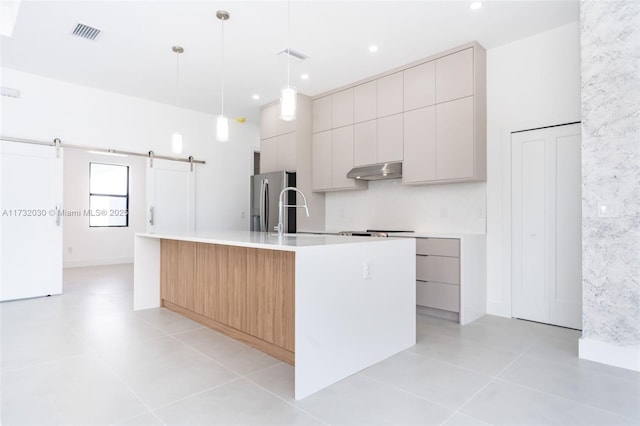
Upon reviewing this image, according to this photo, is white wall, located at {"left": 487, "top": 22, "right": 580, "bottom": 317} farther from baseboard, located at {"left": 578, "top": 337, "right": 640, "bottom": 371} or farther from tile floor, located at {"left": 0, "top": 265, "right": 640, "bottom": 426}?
baseboard, located at {"left": 578, "top": 337, "right": 640, "bottom": 371}

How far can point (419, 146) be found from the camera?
13.6 ft

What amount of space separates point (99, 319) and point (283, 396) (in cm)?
248

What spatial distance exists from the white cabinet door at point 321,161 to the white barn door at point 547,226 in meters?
2.42

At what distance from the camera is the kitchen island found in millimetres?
2078

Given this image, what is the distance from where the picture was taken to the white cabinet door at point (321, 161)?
526 cm

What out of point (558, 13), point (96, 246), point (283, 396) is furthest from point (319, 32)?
point (96, 246)

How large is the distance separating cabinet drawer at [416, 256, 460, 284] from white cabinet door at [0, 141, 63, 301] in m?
4.56

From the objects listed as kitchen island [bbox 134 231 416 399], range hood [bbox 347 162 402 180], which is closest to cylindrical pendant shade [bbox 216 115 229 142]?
kitchen island [bbox 134 231 416 399]

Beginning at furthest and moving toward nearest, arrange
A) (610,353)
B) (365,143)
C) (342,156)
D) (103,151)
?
(103,151)
(342,156)
(365,143)
(610,353)

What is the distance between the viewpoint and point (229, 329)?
308 centimetres

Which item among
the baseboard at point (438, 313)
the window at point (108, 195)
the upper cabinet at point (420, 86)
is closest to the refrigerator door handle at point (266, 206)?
the upper cabinet at point (420, 86)

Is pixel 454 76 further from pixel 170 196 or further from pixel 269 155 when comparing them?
pixel 170 196

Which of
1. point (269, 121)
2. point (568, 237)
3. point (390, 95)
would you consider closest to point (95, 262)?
point (269, 121)

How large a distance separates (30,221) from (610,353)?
6030 mm
